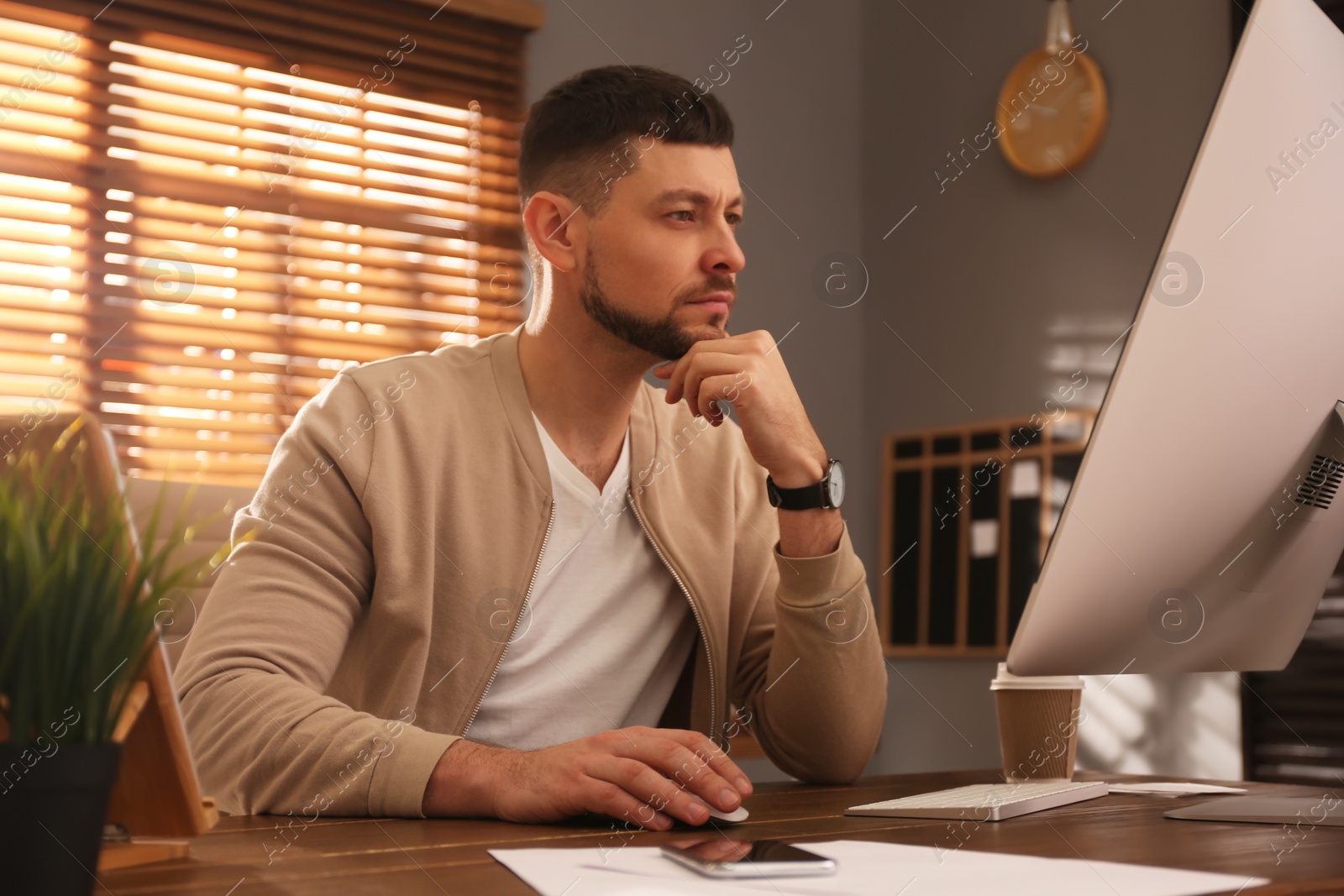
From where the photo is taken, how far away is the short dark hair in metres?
1.46

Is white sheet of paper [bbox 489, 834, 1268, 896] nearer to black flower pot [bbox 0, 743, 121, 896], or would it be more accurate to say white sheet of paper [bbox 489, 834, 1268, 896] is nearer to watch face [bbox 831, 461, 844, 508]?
black flower pot [bbox 0, 743, 121, 896]

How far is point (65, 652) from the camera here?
1.38 ft

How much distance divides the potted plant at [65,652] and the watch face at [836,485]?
794mm

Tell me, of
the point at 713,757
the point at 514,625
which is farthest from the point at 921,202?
the point at 713,757

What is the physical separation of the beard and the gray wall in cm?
133

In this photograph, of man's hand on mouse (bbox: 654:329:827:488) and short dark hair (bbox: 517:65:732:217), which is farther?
short dark hair (bbox: 517:65:732:217)

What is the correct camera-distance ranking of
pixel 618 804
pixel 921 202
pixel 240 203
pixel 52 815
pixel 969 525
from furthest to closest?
pixel 921 202
pixel 969 525
pixel 240 203
pixel 618 804
pixel 52 815

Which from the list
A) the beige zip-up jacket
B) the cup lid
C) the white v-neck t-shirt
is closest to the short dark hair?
the beige zip-up jacket

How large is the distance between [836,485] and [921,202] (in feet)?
6.74

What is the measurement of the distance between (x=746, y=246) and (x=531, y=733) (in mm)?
2054

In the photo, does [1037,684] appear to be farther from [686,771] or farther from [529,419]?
[529,419]

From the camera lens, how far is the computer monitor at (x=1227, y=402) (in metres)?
0.70

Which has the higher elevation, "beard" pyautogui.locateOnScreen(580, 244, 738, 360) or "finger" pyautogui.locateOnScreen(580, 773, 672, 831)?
"beard" pyautogui.locateOnScreen(580, 244, 738, 360)

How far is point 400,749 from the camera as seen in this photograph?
2.71ft
